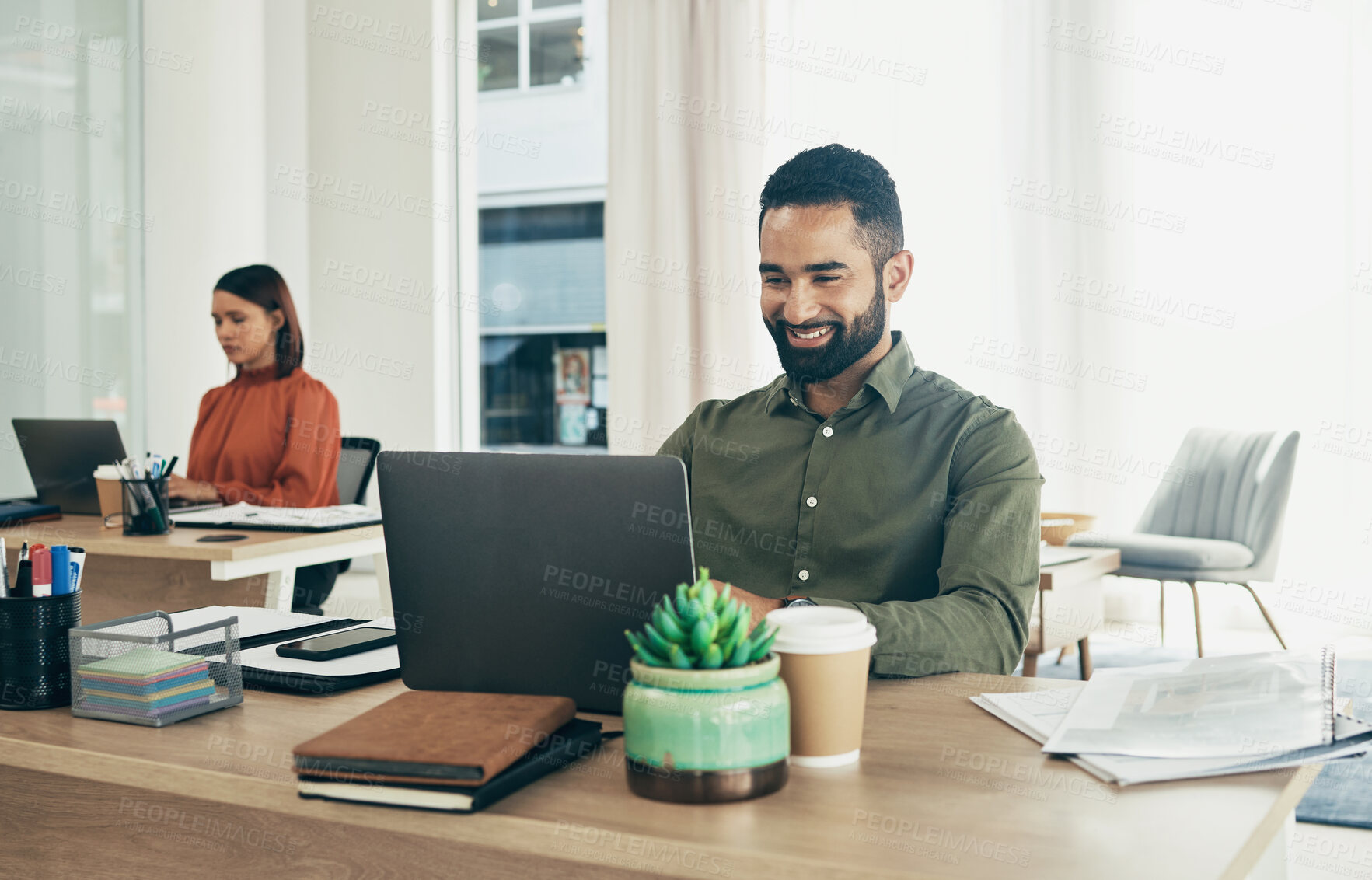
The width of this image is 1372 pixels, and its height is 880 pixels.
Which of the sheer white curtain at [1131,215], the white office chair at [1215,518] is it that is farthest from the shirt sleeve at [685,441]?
the sheer white curtain at [1131,215]

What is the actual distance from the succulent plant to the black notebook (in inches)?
4.9

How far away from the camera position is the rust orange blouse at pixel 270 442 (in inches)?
114

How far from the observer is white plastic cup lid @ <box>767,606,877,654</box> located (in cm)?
85

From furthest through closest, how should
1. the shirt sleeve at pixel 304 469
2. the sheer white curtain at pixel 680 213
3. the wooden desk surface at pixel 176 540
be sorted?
the sheer white curtain at pixel 680 213, the shirt sleeve at pixel 304 469, the wooden desk surface at pixel 176 540

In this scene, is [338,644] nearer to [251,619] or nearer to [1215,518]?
[251,619]

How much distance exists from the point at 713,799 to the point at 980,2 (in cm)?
440

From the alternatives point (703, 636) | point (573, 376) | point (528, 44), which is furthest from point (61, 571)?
point (528, 44)

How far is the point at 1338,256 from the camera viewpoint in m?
4.11

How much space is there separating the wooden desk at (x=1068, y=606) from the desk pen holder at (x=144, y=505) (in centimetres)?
206

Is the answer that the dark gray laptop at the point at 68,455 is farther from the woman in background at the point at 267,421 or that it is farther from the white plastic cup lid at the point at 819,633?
the white plastic cup lid at the point at 819,633

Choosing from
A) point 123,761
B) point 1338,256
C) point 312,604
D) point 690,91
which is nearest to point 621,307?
point 690,91

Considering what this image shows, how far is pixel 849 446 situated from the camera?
1.58m

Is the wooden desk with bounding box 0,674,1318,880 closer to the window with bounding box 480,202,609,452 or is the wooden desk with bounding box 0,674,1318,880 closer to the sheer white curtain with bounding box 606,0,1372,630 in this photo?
the sheer white curtain with bounding box 606,0,1372,630

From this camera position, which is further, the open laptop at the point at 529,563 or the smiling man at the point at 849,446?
the smiling man at the point at 849,446
